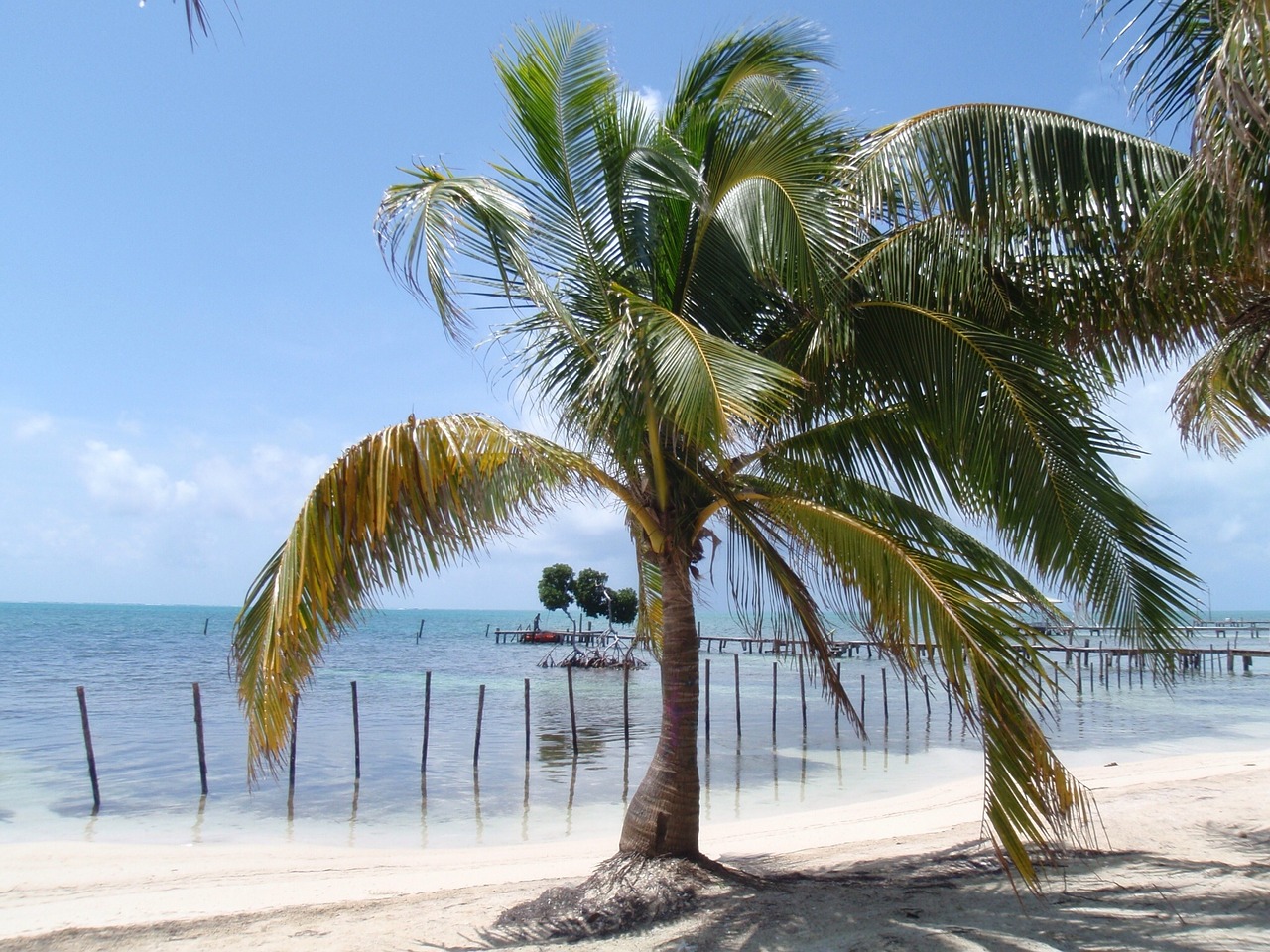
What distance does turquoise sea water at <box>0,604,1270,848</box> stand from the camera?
14547mm

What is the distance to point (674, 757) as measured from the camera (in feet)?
21.4

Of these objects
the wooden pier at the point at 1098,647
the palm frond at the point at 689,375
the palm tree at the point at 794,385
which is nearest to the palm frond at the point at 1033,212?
the palm tree at the point at 794,385

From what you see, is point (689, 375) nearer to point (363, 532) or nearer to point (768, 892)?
point (363, 532)

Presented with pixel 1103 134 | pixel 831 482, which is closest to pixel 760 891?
pixel 831 482

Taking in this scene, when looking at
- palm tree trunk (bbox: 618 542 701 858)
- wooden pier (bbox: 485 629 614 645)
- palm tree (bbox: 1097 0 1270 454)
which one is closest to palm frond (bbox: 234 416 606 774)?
palm tree trunk (bbox: 618 542 701 858)

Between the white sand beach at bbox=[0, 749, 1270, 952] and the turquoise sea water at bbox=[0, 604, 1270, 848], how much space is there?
1727 millimetres

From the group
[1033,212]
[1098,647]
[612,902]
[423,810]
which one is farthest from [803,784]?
[1098,647]

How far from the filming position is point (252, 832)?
13.8 m

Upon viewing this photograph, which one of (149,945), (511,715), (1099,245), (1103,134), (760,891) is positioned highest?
(1103,134)

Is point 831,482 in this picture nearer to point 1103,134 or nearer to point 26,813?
point 1103,134

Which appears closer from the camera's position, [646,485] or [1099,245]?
[1099,245]

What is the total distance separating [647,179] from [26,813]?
14.5 meters

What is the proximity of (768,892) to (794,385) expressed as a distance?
11.2 ft

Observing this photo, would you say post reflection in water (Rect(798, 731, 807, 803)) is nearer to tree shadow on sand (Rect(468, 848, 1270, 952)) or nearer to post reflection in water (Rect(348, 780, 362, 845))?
post reflection in water (Rect(348, 780, 362, 845))
